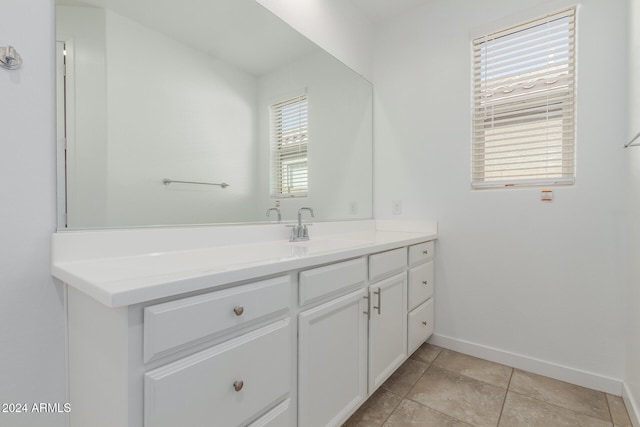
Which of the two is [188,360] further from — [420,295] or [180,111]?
[420,295]

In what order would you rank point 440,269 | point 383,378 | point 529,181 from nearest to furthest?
point 383,378, point 529,181, point 440,269

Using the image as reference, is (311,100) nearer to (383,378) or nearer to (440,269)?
(440,269)

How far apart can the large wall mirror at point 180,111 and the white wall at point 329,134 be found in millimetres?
11

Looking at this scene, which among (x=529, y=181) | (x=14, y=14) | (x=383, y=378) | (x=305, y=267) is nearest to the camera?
(x=14, y=14)

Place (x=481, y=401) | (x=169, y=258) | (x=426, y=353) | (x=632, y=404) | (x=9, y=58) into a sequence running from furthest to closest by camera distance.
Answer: (x=426, y=353) < (x=481, y=401) < (x=632, y=404) < (x=169, y=258) < (x=9, y=58)

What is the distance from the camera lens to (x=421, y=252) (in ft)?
6.51

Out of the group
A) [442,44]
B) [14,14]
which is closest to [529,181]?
[442,44]

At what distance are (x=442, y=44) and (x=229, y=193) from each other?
191 cm

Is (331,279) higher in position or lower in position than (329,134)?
lower

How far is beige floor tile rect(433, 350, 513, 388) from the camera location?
5.83 ft

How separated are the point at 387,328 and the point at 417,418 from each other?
0.43m

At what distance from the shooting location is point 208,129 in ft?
4.55

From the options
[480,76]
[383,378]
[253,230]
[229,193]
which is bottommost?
[383,378]

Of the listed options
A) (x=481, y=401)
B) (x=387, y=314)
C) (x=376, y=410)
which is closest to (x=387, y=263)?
(x=387, y=314)
